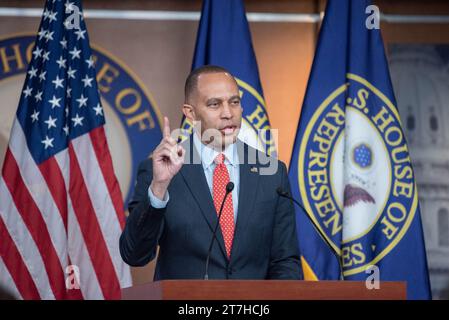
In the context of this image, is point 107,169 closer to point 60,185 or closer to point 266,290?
point 60,185

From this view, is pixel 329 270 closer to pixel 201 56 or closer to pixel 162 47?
pixel 201 56

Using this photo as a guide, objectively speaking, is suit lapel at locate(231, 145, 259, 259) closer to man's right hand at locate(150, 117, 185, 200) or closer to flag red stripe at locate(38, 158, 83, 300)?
man's right hand at locate(150, 117, 185, 200)

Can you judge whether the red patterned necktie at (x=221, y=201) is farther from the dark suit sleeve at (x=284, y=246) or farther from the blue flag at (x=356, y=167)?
the blue flag at (x=356, y=167)

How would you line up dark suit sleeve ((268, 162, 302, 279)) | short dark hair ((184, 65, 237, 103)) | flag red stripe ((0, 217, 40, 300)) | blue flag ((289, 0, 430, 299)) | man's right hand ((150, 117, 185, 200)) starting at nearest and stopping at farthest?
man's right hand ((150, 117, 185, 200)) → dark suit sleeve ((268, 162, 302, 279)) → short dark hair ((184, 65, 237, 103)) → flag red stripe ((0, 217, 40, 300)) → blue flag ((289, 0, 430, 299))

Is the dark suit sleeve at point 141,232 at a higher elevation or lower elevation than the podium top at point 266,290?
higher

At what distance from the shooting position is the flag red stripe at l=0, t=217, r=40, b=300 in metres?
4.47

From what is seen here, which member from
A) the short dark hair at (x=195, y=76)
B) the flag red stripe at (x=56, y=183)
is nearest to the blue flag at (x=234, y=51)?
the flag red stripe at (x=56, y=183)

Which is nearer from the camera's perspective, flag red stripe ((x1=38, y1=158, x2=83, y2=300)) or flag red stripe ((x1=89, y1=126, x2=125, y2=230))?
flag red stripe ((x1=38, y1=158, x2=83, y2=300))

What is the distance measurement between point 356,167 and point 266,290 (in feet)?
9.22

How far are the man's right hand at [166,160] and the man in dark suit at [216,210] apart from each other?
197 millimetres

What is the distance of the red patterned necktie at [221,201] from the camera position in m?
2.98

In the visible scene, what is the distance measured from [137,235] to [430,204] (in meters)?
3.17

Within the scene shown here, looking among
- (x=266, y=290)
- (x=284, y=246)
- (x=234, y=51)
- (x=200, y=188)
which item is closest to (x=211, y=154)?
(x=200, y=188)

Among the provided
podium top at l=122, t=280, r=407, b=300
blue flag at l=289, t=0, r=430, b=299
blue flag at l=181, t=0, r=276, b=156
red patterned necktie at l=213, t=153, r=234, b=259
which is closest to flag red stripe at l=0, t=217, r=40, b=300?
blue flag at l=181, t=0, r=276, b=156
